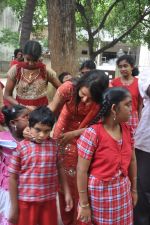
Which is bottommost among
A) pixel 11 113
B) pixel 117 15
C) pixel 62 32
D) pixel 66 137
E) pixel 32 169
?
pixel 32 169

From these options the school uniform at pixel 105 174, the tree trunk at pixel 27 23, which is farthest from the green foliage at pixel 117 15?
the school uniform at pixel 105 174

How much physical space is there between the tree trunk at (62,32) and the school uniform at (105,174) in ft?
8.06

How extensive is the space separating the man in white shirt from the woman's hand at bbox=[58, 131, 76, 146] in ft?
1.76

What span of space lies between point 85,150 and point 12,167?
0.50 meters

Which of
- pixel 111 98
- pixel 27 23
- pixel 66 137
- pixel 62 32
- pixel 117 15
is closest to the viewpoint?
pixel 111 98

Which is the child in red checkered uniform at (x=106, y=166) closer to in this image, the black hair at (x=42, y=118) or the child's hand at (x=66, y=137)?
the black hair at (x=42, y=118)

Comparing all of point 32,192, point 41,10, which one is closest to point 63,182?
point 32,192

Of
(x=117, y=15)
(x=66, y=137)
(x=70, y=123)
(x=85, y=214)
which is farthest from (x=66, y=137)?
(x=117, y=15)

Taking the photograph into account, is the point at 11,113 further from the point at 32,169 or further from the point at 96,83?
the point at 96,83

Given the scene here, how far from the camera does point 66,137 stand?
2506 millimetres

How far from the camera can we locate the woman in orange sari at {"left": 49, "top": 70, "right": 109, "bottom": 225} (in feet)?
7.01

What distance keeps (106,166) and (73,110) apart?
677 millimetres

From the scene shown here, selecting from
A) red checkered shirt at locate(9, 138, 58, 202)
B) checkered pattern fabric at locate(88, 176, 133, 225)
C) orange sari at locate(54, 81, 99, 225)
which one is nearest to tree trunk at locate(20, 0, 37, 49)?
orange sari at locate(54, 81, 99, 225)

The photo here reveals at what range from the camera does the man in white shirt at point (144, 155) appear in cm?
249
